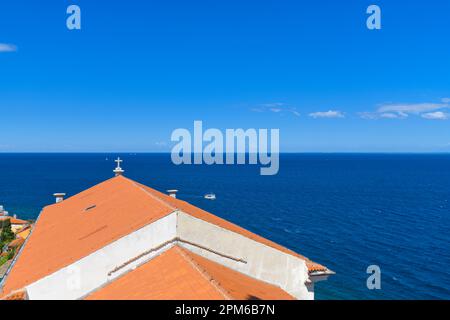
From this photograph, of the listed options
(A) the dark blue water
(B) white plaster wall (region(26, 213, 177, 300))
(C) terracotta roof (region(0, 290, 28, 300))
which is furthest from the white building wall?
(A) the dark blue water

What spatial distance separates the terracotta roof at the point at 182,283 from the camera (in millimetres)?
13523

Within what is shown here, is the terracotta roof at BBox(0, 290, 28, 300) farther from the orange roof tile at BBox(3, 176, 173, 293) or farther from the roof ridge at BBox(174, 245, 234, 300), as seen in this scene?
the roof ridge at BBox(174, 245, 234, 300)

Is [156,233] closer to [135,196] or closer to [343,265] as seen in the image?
[135,196]

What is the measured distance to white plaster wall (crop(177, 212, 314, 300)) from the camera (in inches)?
692

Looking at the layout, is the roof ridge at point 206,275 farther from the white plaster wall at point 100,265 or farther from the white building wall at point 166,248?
the white plaster wall at point 100,265

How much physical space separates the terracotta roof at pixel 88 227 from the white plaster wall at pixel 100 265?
317 millimetres

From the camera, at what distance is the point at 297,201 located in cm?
10938

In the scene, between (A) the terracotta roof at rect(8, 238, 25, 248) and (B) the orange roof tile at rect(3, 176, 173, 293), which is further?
(A) the terracotta roof at rect(8, 238, 25, 248)

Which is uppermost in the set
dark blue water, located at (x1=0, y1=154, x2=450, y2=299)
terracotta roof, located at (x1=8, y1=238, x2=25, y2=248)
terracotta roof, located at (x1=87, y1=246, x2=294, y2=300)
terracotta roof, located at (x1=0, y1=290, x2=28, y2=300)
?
terracotta roof, located at (x1=87, y1=246, x2=294, y2=300)

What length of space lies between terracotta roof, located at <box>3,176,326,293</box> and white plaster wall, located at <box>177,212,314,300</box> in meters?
0.70

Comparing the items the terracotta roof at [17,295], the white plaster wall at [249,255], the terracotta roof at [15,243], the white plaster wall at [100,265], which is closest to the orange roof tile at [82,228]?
the white plaster wall at [100,265]

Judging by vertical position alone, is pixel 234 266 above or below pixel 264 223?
above

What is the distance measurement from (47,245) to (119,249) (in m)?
8.09
